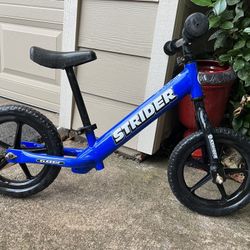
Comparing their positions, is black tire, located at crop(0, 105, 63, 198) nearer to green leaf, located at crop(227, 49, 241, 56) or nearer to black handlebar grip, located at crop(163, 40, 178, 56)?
black handlebar grip, located at crop(163, 40, 178, 56)

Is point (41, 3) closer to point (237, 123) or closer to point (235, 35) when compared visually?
point (235, 35)

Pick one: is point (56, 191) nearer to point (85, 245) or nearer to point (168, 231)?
point (85, 245)

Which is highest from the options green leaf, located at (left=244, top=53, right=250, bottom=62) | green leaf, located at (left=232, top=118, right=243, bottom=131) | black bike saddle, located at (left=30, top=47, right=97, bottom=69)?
green leaf, located at (left=244, top=53, right=250, bottom=62)

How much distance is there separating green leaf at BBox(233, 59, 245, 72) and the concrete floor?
858 millimetres

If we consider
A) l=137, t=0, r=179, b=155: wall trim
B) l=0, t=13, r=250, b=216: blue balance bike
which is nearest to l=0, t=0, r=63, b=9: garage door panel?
l=137, t=0, r=179, b=155: wall trim

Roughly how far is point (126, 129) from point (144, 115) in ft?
Answer: 0.42

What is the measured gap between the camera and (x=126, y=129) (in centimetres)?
175

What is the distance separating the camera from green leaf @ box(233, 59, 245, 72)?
1947mm

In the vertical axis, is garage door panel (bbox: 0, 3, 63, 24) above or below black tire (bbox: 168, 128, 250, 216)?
above

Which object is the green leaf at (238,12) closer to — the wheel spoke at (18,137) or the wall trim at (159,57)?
the wall trim at (159,57)

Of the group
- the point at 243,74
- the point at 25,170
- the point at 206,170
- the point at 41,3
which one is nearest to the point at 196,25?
the point at 243,74

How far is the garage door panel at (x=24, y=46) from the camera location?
278 centimetres

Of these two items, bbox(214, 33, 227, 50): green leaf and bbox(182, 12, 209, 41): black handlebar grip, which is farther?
bbox(214, 33, 227, 50): green leaf

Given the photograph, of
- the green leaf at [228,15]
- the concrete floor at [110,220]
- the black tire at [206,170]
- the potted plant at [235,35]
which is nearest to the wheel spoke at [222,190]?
the black tire at [206,170]
